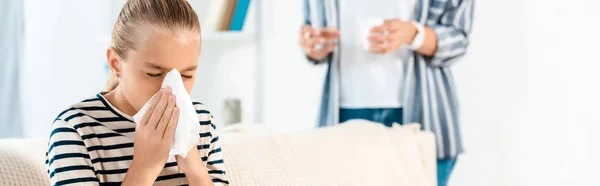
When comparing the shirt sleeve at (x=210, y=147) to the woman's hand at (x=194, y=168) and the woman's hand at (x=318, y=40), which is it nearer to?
the woman's hand at (x=194, y=168)

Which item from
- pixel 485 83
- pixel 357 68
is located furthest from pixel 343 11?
pixel 485 83

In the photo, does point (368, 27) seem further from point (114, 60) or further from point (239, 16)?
point (114, 60)

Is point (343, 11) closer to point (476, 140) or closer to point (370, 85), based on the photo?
point (370, 85)

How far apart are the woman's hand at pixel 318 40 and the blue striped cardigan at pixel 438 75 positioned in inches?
2.0

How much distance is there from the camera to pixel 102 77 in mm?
2543

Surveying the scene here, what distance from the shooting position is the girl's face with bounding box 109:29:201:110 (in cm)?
102

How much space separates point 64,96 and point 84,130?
1448 mm

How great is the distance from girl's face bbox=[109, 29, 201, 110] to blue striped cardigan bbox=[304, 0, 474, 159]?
1.01 m

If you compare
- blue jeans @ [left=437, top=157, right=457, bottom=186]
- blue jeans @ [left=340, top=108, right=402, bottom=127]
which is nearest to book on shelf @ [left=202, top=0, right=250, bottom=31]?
blue jeans @ [left=340, top=108, right=402, bottom=127]

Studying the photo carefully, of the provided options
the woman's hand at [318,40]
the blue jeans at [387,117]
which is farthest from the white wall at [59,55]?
the blue jeans at [387,117]

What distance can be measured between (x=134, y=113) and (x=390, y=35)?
2.94 feet

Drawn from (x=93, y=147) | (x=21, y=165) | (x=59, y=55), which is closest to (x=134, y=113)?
(x=93, y=147)

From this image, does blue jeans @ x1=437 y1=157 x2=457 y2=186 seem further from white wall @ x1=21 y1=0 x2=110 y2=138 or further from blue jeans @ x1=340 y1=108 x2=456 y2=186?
white wall @ x1=21 y1=0 x2=110 y2=138

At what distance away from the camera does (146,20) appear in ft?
3.41
